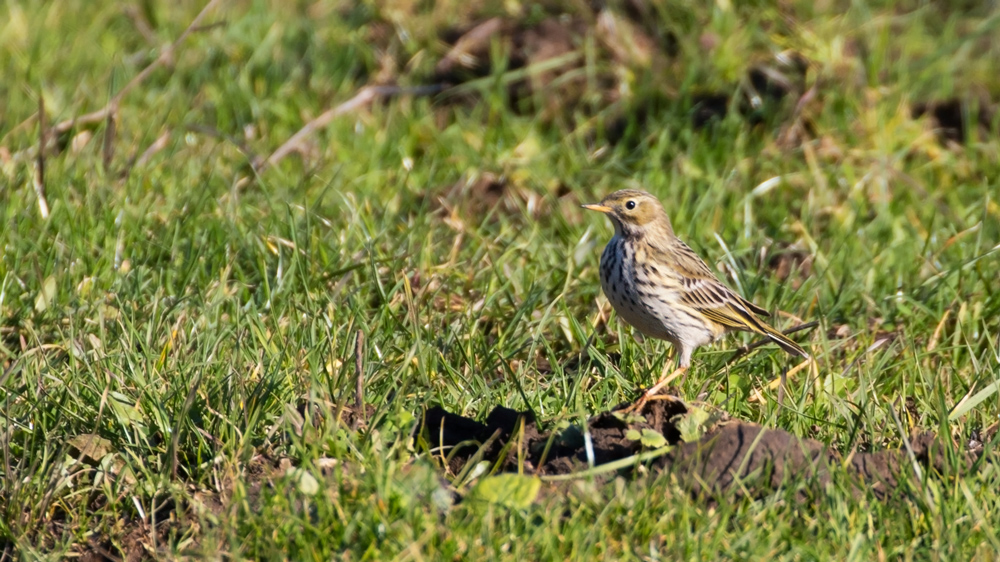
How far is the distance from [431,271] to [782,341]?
175 cm

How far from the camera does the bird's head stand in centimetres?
566

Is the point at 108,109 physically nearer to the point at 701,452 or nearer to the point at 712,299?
the point at 712,299

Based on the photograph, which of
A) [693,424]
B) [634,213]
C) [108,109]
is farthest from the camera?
[108,109]

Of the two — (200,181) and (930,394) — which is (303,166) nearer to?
(200,181)

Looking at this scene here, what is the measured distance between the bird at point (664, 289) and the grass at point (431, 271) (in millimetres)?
161

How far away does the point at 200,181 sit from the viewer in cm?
672

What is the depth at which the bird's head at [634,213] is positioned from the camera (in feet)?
18.6

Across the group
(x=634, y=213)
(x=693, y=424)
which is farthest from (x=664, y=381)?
(x=634, y=213)

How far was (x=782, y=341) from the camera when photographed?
5.23m

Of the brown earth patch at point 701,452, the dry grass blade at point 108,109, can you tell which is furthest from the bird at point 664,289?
the dry grass blade at point 108,109

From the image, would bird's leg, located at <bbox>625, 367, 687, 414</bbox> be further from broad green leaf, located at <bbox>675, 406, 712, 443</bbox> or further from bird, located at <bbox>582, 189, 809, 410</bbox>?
broad green leaf, located at <bbox>675, 406, 712, 443</bbox>

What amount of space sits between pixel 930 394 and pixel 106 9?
7034 millimetres

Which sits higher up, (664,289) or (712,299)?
(664,289)

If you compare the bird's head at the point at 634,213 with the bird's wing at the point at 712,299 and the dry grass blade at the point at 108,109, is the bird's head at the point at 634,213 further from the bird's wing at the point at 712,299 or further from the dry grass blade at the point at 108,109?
the dry grass blade at the point at 108,109
